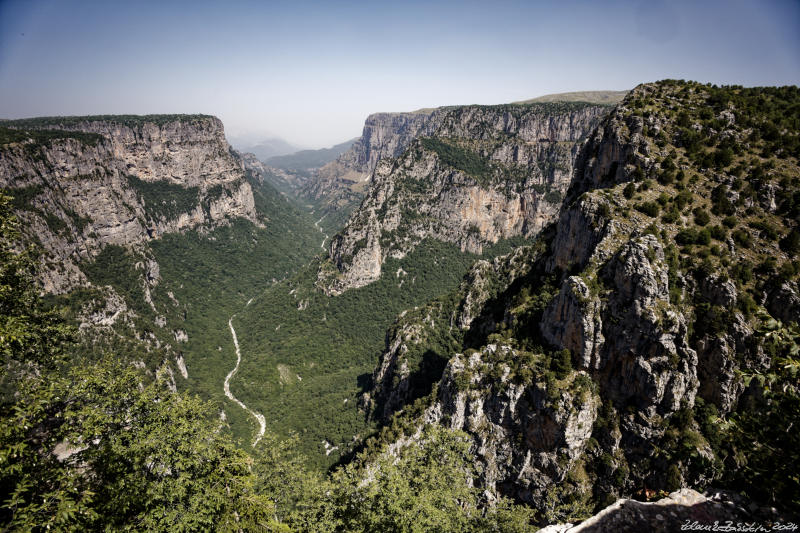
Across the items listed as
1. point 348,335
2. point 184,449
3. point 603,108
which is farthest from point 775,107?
point 603,108

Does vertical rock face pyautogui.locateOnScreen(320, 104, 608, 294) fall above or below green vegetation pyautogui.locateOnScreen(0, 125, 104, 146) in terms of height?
below

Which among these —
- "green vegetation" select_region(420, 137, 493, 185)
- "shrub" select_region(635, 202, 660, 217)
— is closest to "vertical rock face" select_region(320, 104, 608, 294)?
"green vegetation" select_region(420, 137, 493, 185)

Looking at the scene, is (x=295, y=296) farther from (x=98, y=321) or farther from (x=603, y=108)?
(x=603, y=108)

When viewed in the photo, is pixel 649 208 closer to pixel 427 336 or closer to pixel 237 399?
pixel 427 336

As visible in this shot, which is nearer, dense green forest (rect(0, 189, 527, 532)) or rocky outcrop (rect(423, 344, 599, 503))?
dense green forest (rect(0, 189, 527, 532))

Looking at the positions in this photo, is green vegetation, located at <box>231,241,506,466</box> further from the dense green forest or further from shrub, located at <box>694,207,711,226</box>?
shrub, located at <box>694,207,711,226</box>

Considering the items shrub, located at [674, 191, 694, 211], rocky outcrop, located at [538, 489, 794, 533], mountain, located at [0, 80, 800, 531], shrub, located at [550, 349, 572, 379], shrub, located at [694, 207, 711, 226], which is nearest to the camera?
rocky outcrop, located at [538, 489, 794, 533]

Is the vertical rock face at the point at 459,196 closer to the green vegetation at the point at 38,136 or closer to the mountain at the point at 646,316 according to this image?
→ the mountain at the point at 646,316

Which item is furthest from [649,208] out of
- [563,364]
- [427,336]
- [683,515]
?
[427,336]
